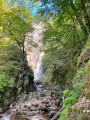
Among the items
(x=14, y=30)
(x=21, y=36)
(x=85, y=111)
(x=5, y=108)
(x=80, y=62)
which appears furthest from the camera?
(x=21, y=36)

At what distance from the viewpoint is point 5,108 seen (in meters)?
7.51

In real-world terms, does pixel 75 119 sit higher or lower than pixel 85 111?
lower

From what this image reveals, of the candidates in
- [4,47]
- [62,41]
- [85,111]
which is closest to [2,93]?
[4,47]

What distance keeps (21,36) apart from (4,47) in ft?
9.44

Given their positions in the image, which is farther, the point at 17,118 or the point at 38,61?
the point at 38,61

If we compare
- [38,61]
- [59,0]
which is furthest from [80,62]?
[38,61]

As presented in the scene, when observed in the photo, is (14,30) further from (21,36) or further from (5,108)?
(5,108)

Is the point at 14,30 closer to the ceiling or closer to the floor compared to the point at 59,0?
closer to the ceiling

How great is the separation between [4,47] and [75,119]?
41.0ft

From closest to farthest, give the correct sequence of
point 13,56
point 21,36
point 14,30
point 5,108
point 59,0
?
point 59,0 → point 5,108 → point 14,30 → point 21,36 → point 13,56

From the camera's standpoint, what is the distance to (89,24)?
236 inches

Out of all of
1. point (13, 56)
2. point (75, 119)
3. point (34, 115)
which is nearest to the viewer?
point (75, 119)

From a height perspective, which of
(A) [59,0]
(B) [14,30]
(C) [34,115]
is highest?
(B) [14,30]

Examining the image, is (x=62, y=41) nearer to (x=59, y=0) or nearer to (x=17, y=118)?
(x=59, y=0)
